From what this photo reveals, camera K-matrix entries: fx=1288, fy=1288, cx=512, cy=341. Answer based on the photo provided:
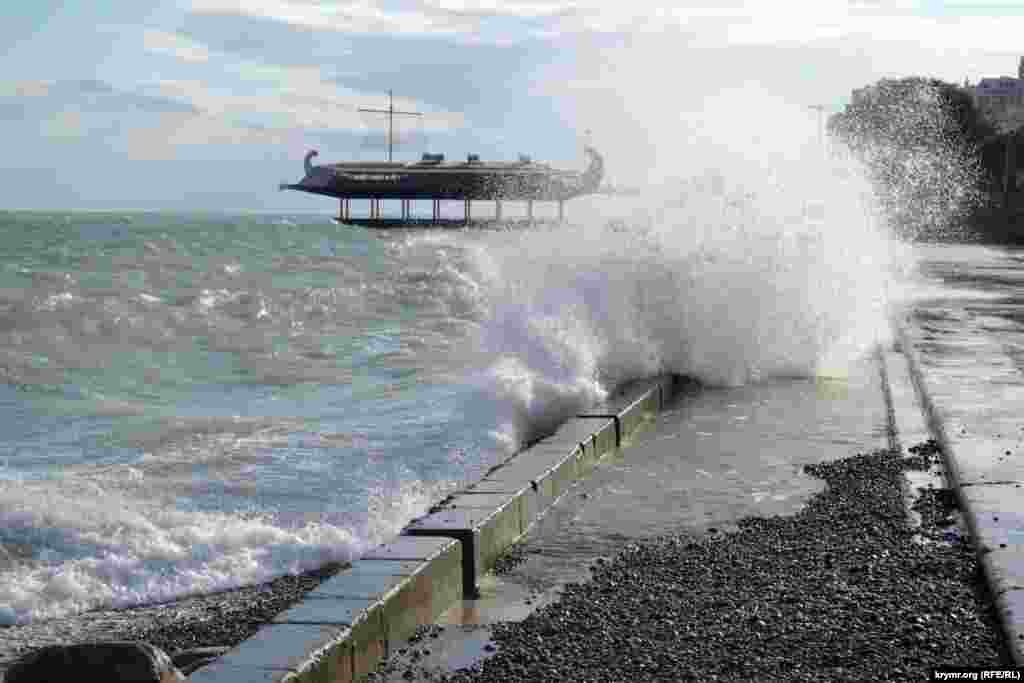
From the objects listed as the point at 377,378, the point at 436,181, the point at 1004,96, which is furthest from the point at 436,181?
the point at 377,378

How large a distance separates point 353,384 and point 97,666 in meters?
9.40

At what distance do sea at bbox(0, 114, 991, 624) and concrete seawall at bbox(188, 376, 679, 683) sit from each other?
813 millimetres

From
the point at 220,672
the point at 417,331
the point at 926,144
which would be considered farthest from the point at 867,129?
the point at 220,672

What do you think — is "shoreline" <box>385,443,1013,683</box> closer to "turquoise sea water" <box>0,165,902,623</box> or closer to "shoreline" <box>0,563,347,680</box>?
"shoreline" <box>0,563,347,680</box>

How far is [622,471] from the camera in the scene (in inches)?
261

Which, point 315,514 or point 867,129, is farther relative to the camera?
point 867,129

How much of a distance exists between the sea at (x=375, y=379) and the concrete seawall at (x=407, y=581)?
0.81 metres

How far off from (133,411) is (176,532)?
518cm

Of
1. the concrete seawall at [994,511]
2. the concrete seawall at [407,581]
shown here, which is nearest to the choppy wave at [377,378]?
the concrete seawall at [407,581]

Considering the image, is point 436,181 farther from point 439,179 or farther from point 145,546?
point 145,546

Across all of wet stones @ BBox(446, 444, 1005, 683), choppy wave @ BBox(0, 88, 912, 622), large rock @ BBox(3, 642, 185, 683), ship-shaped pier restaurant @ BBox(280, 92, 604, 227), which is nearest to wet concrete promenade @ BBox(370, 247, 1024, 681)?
wet stones @ BBox(446, 444, 1005, 683)

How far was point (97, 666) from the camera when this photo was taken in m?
3.30

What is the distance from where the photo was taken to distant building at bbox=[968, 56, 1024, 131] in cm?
12173

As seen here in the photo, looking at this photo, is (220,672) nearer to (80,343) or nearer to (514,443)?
(514,443)
